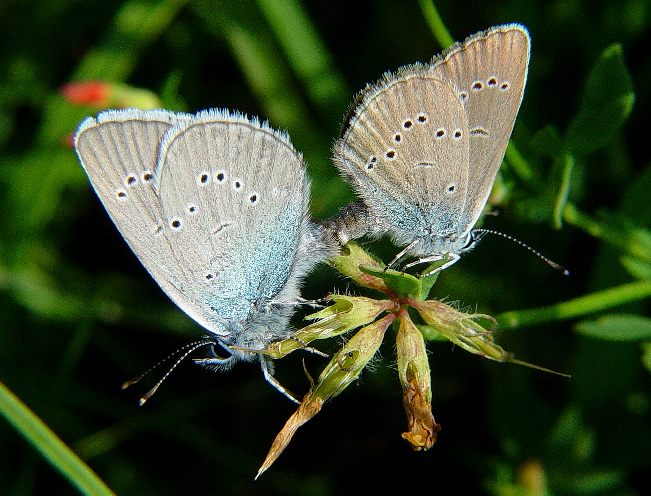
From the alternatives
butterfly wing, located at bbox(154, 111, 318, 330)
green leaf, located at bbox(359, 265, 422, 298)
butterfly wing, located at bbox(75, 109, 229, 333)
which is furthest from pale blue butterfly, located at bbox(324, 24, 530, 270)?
butterfly wing, located at bbox(75, 109, 229, 333)

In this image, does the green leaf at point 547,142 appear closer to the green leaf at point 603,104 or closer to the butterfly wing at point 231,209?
the green leaf at point 603,104

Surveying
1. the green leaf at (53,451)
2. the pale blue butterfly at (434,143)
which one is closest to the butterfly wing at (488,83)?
the pale blue butterfly at (434,143)

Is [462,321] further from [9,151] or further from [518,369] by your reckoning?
[9,151]

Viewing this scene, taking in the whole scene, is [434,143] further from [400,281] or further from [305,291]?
[305,291]

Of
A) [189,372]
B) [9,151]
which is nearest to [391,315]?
[189,372]

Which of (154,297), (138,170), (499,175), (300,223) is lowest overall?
(154,297)

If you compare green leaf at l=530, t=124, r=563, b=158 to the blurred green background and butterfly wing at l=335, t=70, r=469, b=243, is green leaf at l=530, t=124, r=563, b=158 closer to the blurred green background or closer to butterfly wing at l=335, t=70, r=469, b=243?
butterfly wing at l=335, t=70, r=469, b=243
